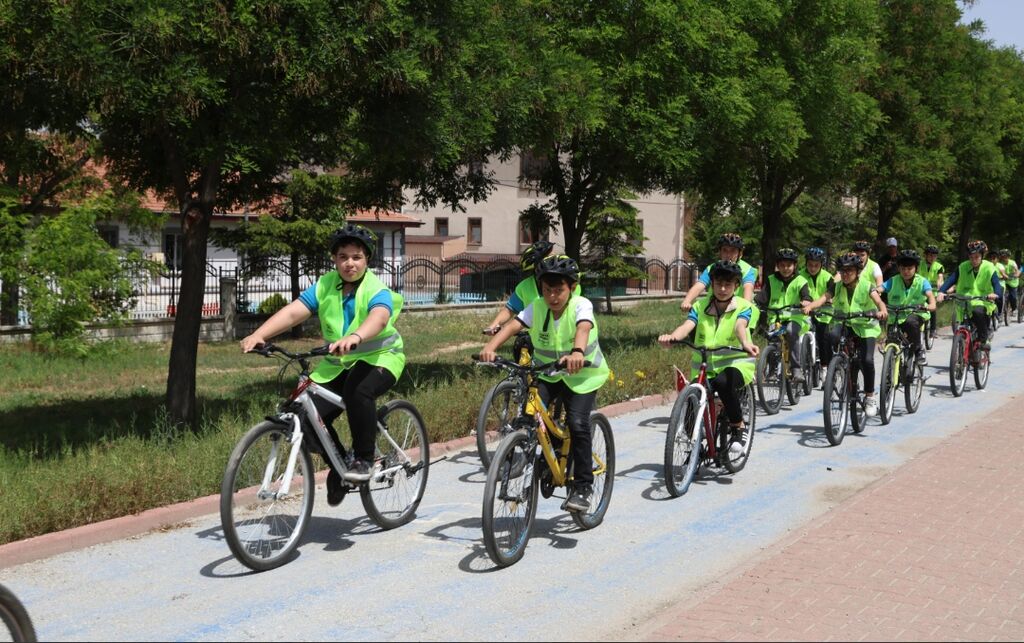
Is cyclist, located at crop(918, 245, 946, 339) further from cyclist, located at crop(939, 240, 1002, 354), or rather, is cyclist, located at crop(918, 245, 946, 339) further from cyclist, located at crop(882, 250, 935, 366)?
cyclist, located at crop(882, 250, 935, 366)

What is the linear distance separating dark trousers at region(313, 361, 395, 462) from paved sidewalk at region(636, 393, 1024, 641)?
2.10 meters

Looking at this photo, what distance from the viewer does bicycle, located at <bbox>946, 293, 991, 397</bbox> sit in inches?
568

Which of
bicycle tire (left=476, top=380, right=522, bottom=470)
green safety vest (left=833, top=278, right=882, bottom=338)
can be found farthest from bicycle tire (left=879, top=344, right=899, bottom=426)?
bicycle tire (left=476, top=380, right=522, bottom=470)

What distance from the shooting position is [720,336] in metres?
8.67

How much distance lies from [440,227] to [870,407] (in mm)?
51029

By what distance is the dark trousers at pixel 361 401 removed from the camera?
22.0 ft

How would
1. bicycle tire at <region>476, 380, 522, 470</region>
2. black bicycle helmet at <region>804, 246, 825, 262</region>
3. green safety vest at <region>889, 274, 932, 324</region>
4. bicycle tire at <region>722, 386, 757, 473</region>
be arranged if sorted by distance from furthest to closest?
green safety vest at <region>889, 274, 932, 324</region> < black bicycle helmet at <region>804, 246, 825, 262</region> < bicycle tire at <region>476, 380, 522, 470</region> < bicycle tire at <region>722, 386, 757, 473</region>

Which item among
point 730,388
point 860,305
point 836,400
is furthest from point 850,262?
point 730,388

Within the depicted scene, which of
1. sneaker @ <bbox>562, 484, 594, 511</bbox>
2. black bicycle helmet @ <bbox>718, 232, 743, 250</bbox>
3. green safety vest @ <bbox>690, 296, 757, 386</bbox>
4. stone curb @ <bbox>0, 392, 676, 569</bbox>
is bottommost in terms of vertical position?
stone curb @ <bbox>0, 392, 676, 569</bbox>

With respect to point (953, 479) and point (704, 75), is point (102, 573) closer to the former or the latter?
point (953, 479)

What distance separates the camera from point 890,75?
2719cm

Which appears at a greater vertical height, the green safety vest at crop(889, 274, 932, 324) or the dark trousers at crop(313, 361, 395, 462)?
the green safety vest at crop(889, 274, 932, 324)

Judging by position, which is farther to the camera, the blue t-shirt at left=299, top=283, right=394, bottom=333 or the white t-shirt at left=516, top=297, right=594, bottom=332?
the white t-shirt at left=516, top=297, right=594, bottom=332

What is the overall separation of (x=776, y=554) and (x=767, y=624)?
137 centimetres
